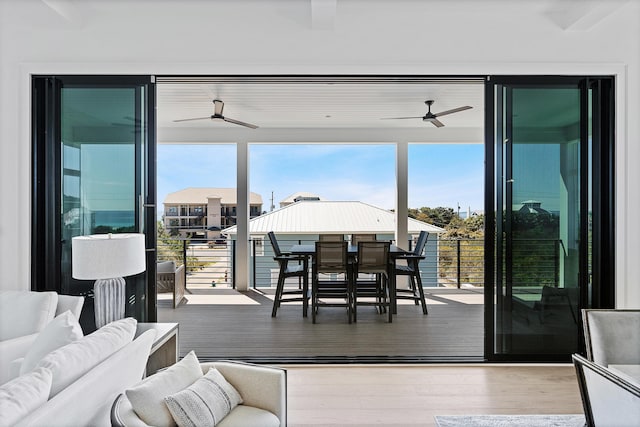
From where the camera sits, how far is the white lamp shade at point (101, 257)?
190cm

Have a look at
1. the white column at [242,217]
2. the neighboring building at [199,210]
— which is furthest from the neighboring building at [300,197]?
the white column at [242,217]

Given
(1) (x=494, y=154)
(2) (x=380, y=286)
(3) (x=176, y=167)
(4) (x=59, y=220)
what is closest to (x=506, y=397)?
(1) (x=494, y=154)

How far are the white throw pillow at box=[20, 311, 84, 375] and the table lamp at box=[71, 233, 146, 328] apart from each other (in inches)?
19.3

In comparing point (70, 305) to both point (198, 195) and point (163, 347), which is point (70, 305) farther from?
point (198, 195)

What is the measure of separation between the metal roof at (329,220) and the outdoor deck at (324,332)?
5.53ft

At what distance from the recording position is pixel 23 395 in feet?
3.18

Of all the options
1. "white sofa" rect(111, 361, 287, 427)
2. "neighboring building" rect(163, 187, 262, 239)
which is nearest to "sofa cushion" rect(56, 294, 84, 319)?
"white sofa" rect(111, 361, 287, 427)

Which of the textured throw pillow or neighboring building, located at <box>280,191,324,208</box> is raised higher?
neighboring building, located at <box>280,191,324,208</box>

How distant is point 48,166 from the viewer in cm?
272

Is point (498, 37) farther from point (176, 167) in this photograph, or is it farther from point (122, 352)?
point (176, 167)

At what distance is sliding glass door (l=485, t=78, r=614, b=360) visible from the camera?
2.79 m

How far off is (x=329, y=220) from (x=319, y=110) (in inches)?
108

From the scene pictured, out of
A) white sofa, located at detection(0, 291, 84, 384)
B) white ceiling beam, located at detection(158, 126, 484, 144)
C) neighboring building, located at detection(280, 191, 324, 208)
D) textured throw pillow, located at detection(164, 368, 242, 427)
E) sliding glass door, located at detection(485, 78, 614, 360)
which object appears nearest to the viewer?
textured throw pillow, located at detection(164, 368, 242, 427)

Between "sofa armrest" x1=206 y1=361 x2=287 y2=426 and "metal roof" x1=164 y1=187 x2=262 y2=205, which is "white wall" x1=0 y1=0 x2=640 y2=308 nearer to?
"sofa armrest" x1=206 y1=361 x2=287 y2=426
